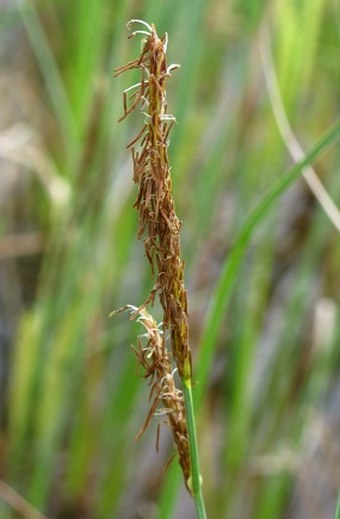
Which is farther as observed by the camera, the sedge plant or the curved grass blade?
the curved grass blade

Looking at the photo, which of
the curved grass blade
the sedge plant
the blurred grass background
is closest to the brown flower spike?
the sedge plant

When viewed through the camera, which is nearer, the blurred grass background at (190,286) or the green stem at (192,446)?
the green stem at (192,446)

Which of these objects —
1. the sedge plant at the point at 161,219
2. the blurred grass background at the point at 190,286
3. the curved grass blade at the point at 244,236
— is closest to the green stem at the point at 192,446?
the sedge plant at the point at 161,219

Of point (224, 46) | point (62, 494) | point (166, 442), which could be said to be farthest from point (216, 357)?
point (224, 46)

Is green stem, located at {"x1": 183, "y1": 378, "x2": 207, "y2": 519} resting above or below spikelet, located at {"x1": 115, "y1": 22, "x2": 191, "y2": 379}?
below

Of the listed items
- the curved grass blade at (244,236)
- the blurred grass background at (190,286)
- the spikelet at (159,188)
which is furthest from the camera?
the blurred grass background at (190,286)

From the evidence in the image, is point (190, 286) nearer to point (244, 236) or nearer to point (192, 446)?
point (244, 236)

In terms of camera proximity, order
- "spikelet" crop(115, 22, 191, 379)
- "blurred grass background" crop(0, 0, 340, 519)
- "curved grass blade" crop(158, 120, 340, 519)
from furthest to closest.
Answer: "blurred grass background" crop(0, 0, 340, 519), "curved grass blade" crop(158, 120, 340, 519), "spikelet" crop(115, 22, 191, 379)

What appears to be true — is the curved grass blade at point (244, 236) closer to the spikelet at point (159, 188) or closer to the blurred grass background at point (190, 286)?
the spikelet at point (159, 188)

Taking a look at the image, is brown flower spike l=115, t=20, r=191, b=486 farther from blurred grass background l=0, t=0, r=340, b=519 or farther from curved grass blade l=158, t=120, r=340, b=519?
blurred grass background l=0, t=0, r=340, b=519
